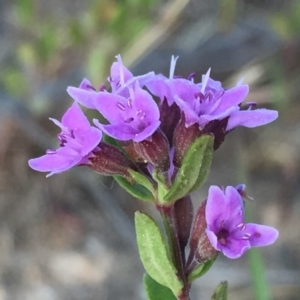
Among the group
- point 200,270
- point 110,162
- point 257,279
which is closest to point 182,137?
point 110,162

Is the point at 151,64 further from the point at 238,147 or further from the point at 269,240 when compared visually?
the point at 269,240

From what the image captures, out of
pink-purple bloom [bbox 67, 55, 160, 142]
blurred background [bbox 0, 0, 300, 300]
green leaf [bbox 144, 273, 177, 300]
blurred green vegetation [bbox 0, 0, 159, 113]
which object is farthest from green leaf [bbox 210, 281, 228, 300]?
blurred background [bbox 0, 0, 300, 300]

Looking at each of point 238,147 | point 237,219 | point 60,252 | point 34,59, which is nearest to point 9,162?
point 60,252

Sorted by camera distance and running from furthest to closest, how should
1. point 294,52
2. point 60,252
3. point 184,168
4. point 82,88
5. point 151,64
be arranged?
point 294,52 → point 60,252 → point 151,64 → point 82,88 → point 184,168

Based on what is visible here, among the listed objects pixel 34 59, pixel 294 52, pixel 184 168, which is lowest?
pixel 294 52

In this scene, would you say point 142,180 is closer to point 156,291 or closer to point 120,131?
point 120,131

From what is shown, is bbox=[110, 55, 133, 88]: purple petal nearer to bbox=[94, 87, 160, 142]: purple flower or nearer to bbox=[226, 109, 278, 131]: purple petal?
bbox=[94, 87, 160, 142]: purple flower

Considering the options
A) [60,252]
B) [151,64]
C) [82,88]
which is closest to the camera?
[82,88]
